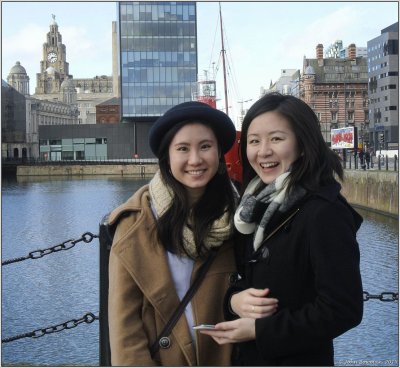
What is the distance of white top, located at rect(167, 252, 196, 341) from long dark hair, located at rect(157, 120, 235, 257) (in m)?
0.04

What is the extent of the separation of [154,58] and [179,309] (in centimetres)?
6354

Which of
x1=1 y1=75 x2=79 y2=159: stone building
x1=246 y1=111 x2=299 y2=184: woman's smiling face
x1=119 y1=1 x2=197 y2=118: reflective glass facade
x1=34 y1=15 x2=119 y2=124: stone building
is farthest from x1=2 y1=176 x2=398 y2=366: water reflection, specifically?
x1=34 y1=15 x2=119 y2=124: stone building

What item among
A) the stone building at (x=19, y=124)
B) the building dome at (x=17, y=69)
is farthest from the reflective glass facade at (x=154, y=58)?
the building dome at (x=17, y=69)

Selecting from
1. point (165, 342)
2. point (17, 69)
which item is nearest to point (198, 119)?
point (165, 342)

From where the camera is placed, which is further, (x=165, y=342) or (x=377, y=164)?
(x=377, y=164)

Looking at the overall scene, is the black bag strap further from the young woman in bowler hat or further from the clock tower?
the clock tower

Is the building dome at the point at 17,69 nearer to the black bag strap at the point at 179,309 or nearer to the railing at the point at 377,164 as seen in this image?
the railing at the point at 377,164

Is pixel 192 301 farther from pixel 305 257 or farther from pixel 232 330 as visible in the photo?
pixel 305 257

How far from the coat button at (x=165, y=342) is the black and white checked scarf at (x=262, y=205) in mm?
522

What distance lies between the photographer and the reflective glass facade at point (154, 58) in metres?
63.9

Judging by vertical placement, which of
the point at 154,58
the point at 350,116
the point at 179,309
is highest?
the point at 154,58

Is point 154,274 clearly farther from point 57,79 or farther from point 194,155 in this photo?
point 57,79

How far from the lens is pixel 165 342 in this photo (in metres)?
2.46

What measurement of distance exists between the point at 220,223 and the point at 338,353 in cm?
773
